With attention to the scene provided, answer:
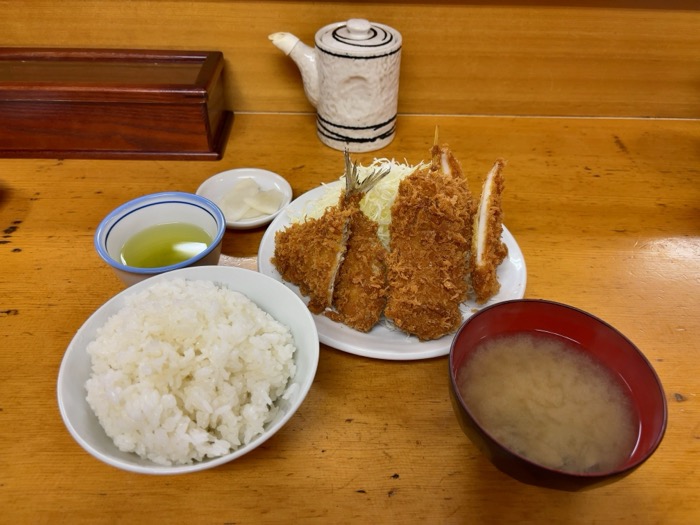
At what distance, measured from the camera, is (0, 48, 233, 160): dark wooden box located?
1.89m

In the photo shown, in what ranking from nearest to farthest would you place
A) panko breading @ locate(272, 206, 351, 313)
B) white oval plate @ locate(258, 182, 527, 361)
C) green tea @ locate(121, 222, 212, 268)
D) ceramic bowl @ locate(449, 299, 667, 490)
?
ceramic bowl @ locate(449, 299, 667, 490) < white oval plate @ locate(258, 182, 527, 361) < panko breading @ locate(272, 206, 351, 313) < green tea @ locate(121, 222, 212, 268)

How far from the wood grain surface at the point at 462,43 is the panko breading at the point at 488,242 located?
957 millimetres

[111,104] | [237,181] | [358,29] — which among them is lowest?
[237,181]

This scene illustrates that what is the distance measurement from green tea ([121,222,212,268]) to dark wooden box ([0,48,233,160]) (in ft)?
2.00

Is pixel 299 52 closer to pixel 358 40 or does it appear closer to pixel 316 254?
pixel 358 40

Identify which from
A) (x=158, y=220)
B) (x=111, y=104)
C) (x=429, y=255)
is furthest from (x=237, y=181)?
(x=429, y=255)

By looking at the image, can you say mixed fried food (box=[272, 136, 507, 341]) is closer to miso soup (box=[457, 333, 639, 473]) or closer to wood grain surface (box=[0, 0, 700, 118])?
miso soup (box=[457, 333, 639, 473])

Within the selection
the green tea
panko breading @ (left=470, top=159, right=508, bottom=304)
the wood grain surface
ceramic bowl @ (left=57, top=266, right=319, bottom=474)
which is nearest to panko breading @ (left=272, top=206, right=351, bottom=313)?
ceramic bowl @ (left=57, top=266, right=319, bottom=474)

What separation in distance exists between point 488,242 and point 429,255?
20cm

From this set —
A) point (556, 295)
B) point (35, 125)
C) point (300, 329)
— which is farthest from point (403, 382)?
point (35, 125)

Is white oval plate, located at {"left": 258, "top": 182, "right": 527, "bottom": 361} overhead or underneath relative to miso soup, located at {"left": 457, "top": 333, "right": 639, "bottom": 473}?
underneath

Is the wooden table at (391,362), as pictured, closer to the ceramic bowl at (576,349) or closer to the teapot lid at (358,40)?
the ceramic bowl at (576,349)

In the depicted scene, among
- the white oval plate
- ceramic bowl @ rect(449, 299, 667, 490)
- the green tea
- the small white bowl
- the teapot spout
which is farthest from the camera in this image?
the teapot spout

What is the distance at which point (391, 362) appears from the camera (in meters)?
1.33
